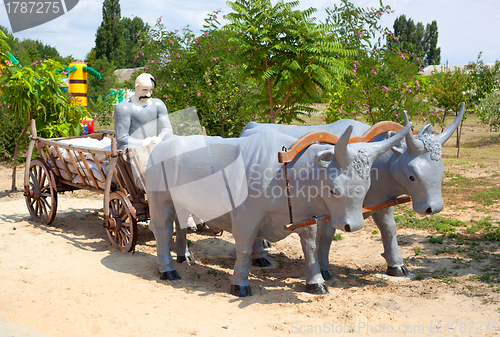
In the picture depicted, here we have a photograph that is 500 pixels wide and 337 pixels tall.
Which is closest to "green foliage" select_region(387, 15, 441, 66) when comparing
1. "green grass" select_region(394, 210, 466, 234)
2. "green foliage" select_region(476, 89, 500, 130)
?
"green foliage" select_region(476, 89, 500, 130)

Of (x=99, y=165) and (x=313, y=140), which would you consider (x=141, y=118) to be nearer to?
(x=99, y=165)

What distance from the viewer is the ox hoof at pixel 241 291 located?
469 centimetres

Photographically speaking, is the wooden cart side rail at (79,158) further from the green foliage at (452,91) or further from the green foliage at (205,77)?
the green foliage at (452,91)

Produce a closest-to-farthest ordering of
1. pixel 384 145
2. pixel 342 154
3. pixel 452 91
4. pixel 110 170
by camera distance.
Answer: pixel 342 154
pixel 384 145
pixel 110 170
pixel 452 91

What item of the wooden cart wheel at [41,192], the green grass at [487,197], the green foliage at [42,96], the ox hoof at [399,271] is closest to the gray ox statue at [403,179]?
the ox hoof at [399,271]

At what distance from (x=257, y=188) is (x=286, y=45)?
527cm

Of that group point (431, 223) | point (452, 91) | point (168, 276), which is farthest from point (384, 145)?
point (452, 91)

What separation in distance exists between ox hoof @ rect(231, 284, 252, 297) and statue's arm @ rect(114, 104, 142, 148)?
7.94ft

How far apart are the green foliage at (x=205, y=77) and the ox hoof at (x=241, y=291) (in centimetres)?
653

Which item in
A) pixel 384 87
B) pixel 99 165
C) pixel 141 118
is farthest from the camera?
pixel 384 87

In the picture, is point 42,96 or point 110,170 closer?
point 110,170

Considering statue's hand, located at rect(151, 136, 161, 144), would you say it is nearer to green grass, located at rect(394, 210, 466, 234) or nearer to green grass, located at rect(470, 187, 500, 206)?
green grass, located at rect(394, 210, 466, 234)

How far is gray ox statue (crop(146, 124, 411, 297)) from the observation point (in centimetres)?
416

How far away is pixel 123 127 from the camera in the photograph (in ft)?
19.5
